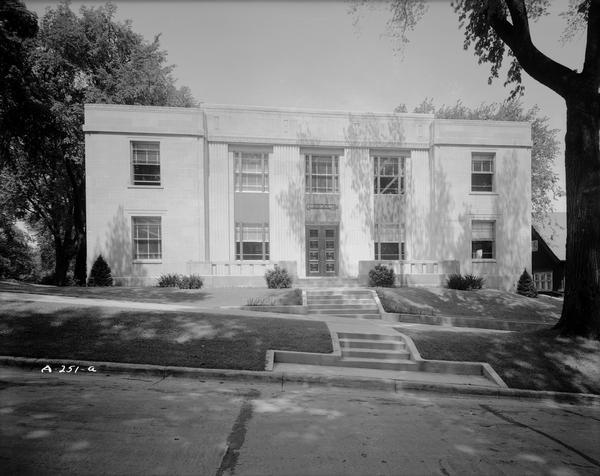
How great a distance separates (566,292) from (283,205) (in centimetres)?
1346

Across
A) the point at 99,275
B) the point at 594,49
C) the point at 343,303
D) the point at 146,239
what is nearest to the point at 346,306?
the point at 343,303

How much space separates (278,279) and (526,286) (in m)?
12.9

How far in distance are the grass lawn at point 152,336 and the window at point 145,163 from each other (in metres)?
10.1

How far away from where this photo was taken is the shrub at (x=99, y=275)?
17.1 meters

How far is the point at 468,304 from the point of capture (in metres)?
14.9

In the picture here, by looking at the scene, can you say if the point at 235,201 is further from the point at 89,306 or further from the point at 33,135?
the point at 89,306

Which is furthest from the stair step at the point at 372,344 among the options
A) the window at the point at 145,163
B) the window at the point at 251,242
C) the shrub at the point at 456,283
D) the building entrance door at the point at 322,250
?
the window at the point at 145,163

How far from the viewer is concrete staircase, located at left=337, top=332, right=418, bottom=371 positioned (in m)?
7.85

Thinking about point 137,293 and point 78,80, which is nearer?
point 137,293

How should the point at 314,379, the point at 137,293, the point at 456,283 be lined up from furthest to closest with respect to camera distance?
1. the point at 456,283
2. the point at 137,293
3. the point at 314,379

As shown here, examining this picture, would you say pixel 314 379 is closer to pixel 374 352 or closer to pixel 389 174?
pixel 374 352

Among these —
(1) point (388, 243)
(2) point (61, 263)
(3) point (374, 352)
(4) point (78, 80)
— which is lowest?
(3) point (374, 352)

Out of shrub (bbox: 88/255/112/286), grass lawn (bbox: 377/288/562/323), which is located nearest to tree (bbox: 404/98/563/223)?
grass lawn (bbox: 377/288/562/323)

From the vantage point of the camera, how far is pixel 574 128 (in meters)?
8.47
